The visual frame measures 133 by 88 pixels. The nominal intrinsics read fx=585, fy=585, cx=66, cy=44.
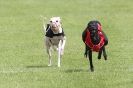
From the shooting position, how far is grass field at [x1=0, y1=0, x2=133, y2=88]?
1498 centimetres

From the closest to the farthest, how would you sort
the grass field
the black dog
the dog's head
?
1. the grass field
2. the black dog
3. the dog's head

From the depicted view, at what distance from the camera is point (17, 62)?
64.9ft

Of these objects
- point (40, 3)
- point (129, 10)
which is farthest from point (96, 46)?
point (40, 3)

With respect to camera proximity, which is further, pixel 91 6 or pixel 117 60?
pixel 91 6

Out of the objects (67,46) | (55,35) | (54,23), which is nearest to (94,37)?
(54,23)

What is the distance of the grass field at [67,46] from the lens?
15.0m

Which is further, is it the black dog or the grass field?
the black dog

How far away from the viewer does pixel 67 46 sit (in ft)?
84.7

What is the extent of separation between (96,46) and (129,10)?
26.7 metres

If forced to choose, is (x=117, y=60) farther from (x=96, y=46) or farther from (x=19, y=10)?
(x=19, y=10)

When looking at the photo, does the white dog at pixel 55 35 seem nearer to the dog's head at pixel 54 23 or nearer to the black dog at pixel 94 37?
the dog's head at pixel 54 23

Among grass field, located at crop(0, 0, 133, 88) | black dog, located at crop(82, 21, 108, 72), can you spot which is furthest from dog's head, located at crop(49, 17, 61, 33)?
black dog, located at crop(82, 21, 108, 72)

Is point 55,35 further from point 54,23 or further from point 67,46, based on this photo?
point 67,46

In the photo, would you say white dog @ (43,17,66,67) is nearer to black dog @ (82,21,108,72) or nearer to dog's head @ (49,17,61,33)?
dog's head @ (49,17,61,33)
